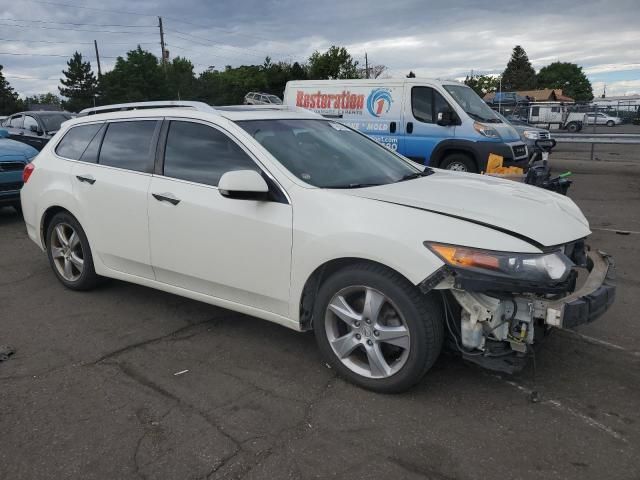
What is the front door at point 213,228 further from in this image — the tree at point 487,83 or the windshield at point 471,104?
the tree at point 487,83

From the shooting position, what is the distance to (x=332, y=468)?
8.75 ft

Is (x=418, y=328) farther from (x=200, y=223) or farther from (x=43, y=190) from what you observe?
(x=43, y=190)

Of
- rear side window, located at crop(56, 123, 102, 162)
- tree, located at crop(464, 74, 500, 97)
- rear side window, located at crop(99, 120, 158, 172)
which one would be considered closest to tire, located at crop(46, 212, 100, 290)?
rear side window, located at crop(56, 123, 102, 162)

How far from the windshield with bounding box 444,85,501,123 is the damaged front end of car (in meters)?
8.09

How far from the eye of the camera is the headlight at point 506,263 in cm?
289

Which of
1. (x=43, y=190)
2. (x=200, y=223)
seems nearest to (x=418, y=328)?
(x=200, y=223)

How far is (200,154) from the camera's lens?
409cm

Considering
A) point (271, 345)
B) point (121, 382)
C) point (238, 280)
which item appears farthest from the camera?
point (271, 345)

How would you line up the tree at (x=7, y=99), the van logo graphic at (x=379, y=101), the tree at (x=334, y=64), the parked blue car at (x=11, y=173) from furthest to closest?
1. the tree at (x=7, y=99)
2. the tree at (x=334, y=64)
3. the van logo graphic at (x=379, y=101)
4. the parked blue car at (x=11, y=173)

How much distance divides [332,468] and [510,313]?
1.22 m

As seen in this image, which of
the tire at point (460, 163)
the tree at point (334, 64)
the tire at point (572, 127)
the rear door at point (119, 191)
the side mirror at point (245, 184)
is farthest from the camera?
the tree at point (334, 64)

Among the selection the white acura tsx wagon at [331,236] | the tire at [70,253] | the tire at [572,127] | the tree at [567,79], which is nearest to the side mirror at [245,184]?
the white acura tsx wagon at [331,236]

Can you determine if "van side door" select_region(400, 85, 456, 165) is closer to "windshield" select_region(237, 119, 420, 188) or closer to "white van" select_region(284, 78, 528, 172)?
"white van" select_region(284, 78, 528, 172)

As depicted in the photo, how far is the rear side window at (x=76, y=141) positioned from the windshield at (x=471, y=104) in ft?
24.5
